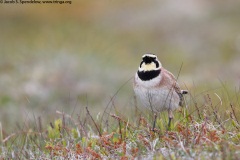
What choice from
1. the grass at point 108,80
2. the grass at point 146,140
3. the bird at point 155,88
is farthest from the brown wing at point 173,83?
the grass at point 146,140

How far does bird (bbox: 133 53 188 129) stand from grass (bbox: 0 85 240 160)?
29 cm

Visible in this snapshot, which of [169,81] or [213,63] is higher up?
[169,81]

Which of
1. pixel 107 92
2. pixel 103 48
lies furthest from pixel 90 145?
pixel 103 48

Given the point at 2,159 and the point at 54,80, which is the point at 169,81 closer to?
the point at 2,159

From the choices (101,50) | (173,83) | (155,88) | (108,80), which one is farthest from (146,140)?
(101,50)

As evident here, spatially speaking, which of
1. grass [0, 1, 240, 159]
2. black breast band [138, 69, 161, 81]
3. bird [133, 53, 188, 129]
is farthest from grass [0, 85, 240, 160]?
black breast band [138, 69, 161, 81]

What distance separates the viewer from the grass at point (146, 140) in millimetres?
6166

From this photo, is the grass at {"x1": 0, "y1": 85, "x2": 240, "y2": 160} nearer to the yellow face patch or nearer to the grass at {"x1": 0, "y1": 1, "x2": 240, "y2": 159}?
the grass at {"x1": 0, "y1": 1, "x2": 240, "y2": 159}

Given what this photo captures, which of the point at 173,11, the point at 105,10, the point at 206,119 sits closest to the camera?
the point at 206,119

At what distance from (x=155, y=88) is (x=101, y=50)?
9542mm

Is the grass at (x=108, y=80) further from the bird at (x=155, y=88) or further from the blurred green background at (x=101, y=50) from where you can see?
the bird at (x=155, y=88)

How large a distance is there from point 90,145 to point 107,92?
329 inches

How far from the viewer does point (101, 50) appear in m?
17.7

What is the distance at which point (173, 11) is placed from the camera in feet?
88.8
